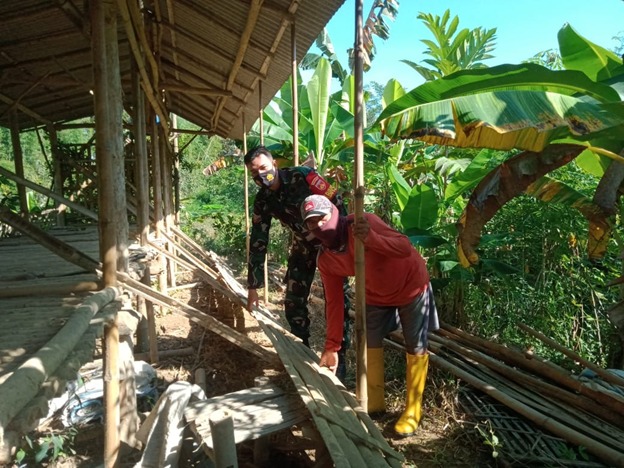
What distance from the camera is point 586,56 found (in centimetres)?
368

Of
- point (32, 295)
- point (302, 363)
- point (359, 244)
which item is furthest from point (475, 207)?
point (32, 295)

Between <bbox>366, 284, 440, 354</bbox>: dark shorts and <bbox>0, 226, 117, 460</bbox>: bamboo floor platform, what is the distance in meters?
1.81

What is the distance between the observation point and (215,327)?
311 centimetres

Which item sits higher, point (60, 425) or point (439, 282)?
point (439, 282)

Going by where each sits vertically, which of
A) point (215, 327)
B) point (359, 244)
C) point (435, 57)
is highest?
point (435, 57)

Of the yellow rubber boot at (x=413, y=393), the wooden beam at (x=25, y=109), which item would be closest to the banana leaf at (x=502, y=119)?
the yellow rubber boot at (x=413, y=393)

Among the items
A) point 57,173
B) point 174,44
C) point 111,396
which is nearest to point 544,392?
point 111,396

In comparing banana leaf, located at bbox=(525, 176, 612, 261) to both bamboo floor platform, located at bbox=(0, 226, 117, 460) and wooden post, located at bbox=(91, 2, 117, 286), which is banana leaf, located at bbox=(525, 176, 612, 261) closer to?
wooden post, located at bbox=(91, 2, 117, 286)

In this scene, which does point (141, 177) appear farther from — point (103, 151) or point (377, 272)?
point (377, 272)

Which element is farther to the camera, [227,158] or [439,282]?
[227,158]

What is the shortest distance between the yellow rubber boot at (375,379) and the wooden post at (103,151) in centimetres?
194

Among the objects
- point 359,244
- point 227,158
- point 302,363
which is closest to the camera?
point 359,244

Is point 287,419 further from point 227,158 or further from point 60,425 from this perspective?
point 227,158

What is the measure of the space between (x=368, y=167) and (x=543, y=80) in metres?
4.43
